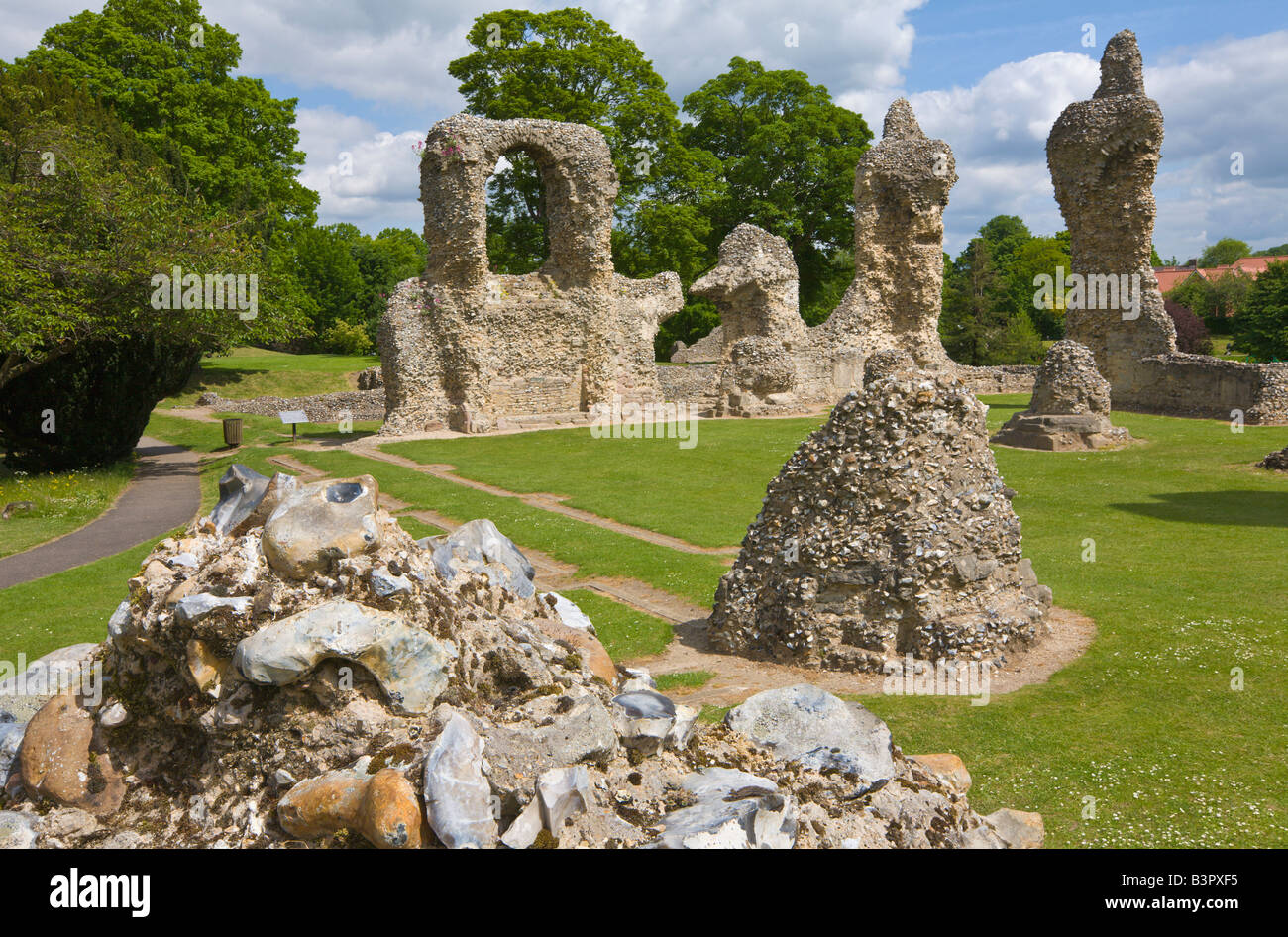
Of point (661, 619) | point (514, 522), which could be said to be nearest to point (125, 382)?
point (514, 522)

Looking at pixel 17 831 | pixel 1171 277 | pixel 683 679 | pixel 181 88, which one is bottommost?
pixel 683 679

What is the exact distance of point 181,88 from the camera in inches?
1508

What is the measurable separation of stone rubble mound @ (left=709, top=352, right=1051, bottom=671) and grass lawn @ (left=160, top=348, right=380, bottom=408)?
33570mm

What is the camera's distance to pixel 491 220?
40.2 meters

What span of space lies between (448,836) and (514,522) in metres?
10.4

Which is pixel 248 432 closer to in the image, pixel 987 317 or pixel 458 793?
pixel 458 793

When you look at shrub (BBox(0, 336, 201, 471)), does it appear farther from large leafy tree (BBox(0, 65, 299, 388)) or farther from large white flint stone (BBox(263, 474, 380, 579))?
large white flint stone (BBox(263, 474, 380, 579))

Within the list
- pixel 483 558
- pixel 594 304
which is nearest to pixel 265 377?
pixel 594 304

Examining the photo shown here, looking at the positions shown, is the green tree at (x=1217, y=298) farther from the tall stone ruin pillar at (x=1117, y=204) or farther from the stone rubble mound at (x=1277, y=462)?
the stone rubble mound at (x=1277, y=462)

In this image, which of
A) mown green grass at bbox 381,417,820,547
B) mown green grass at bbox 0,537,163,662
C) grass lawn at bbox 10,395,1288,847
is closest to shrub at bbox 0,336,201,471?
grass lawn at bbox 10,395,1288,847

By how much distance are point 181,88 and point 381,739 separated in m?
42.1

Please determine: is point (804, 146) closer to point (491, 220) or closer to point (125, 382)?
point (491, 220)

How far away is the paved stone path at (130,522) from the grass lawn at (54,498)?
0.24 metres

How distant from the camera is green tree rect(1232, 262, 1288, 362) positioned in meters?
45.4
